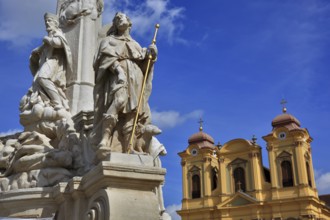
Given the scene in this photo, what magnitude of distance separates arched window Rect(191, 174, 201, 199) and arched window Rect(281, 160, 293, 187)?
8041 mm

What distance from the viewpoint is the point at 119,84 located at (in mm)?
4762

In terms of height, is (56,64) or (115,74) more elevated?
(56,64)

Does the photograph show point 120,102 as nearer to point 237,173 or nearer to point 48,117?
point 48,117

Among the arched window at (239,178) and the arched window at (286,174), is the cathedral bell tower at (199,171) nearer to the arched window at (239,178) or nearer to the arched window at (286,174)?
the arched window at (239,178)

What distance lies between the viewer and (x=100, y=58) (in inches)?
198

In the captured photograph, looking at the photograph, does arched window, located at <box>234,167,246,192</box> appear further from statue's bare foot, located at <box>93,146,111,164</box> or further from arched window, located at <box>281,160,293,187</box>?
statue's bare foot, located at <box>93,146,111,164</box>

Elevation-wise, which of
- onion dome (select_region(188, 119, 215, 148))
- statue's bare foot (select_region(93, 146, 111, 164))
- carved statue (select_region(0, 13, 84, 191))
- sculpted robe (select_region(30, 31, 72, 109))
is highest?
onion dome (select_region(188, 119, 215, 148))

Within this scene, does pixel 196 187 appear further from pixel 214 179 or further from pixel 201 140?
pixel 201 140

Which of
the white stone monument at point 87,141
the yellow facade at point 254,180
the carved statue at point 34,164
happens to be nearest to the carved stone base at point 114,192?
the white stone monument at point 87,141

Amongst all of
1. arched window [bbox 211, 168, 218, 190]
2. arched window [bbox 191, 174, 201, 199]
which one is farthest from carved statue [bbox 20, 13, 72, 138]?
arched window [bbox 211, 168, 218, 190]

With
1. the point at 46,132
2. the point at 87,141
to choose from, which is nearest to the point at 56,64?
the point at 46,132

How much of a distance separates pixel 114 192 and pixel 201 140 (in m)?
40.8

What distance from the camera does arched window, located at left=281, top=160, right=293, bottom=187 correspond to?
38.7 m

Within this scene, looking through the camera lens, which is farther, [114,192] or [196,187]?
[196,187]
